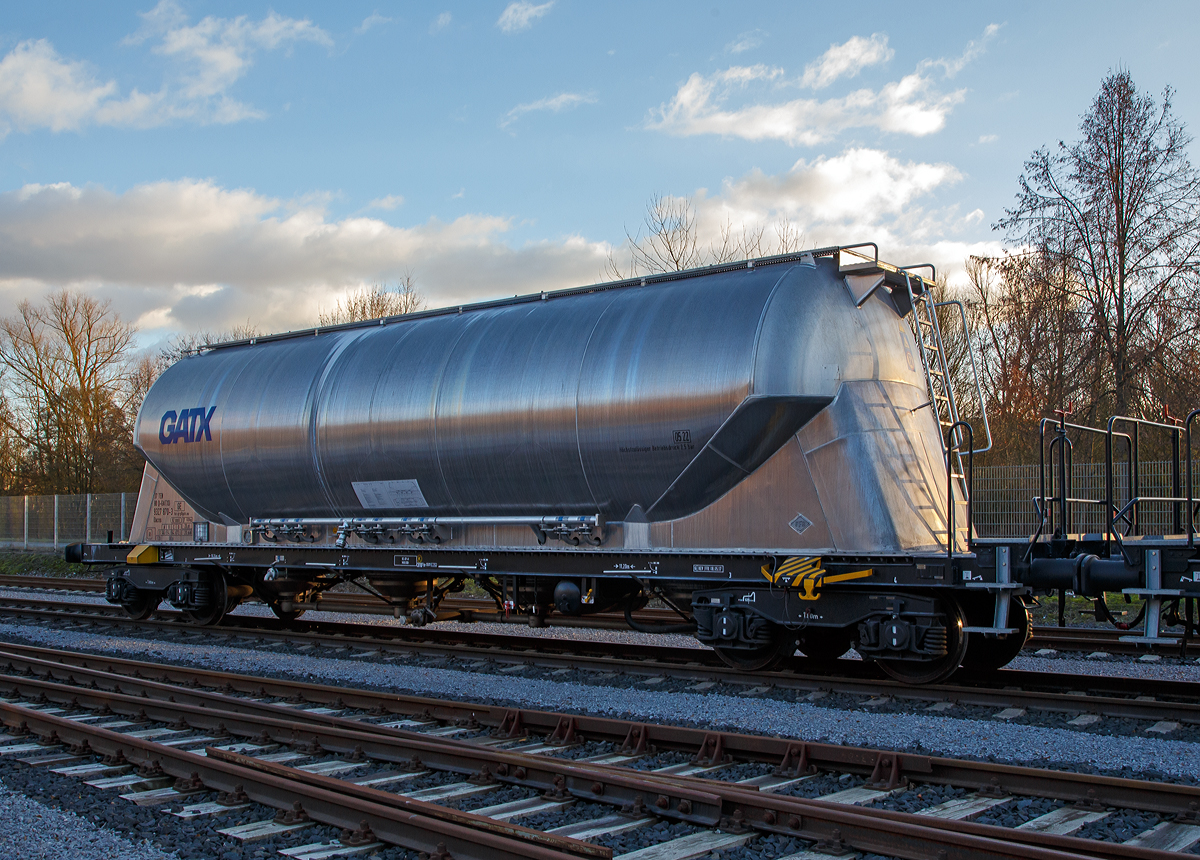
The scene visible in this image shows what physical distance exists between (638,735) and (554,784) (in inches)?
47.2

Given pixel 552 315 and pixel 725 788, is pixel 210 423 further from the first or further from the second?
pixel 725 788

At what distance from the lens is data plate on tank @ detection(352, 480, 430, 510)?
12.1 meters

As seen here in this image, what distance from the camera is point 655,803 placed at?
5570mm

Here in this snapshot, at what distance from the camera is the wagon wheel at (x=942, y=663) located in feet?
29.8

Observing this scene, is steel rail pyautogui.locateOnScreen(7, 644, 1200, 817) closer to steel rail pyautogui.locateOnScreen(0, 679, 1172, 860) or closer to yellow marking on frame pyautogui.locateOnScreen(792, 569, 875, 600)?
steel rail pyautogui.locateOnScreen(0, 679, 1172, 860)

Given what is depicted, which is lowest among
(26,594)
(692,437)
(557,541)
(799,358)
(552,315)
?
(26,594)

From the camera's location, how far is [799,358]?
9.47 m

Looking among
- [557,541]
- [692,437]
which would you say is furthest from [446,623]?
[692,437]

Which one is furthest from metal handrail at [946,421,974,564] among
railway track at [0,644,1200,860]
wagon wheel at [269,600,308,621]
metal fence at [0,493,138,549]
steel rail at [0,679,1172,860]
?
metal fence at [0,493,138,549]

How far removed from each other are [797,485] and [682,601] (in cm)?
200

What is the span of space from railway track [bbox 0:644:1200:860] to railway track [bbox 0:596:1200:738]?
8.00 ft

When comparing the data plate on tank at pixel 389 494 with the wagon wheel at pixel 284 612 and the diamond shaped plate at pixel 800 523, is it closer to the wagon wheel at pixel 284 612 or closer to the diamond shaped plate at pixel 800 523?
the wagon wheel at pixel 284 612

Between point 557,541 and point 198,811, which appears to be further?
point 557,541

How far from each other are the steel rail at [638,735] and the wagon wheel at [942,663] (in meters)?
2.83
